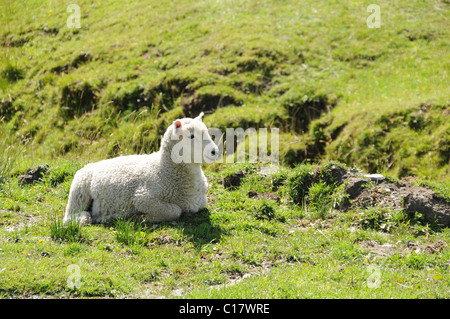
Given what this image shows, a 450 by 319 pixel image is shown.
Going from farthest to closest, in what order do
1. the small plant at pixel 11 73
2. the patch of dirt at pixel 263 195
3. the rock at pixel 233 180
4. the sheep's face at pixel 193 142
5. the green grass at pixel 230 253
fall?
1. the small plant at pixel 11 73
2. the rock at pixel 233 180
3. the patch of dirt at pixel 263 195
4. the sheep's face at pixel 193 142
5. the green grass at pixel 230 253

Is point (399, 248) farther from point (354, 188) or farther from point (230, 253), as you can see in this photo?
point (230, 253)

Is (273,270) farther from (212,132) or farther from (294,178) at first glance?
(212,132)

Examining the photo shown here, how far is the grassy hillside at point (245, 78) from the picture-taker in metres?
13.8

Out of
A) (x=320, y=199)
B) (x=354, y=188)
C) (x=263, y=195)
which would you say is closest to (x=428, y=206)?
(x=354, y=188)

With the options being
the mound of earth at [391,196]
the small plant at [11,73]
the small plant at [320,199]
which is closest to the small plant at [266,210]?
the small plant at [320,199]

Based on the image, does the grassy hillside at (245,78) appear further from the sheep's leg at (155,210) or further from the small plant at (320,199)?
the sheep's leg at (155,210)

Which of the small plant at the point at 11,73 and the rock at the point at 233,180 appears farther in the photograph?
the small plant at the point at 11,73

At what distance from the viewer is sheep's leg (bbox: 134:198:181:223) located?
8.05 meters

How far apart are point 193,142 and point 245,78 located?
9703 mm

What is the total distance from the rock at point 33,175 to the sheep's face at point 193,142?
4078mm

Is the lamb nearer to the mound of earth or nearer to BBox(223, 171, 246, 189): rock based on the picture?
BBox(223, 171, 246, 189): rock

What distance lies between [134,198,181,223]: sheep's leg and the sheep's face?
0.83 meters

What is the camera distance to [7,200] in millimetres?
9297

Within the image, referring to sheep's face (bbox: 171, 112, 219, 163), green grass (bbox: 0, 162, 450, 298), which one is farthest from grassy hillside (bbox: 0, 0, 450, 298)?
sheep's face (bbox: 171, 112, 219, 163)
